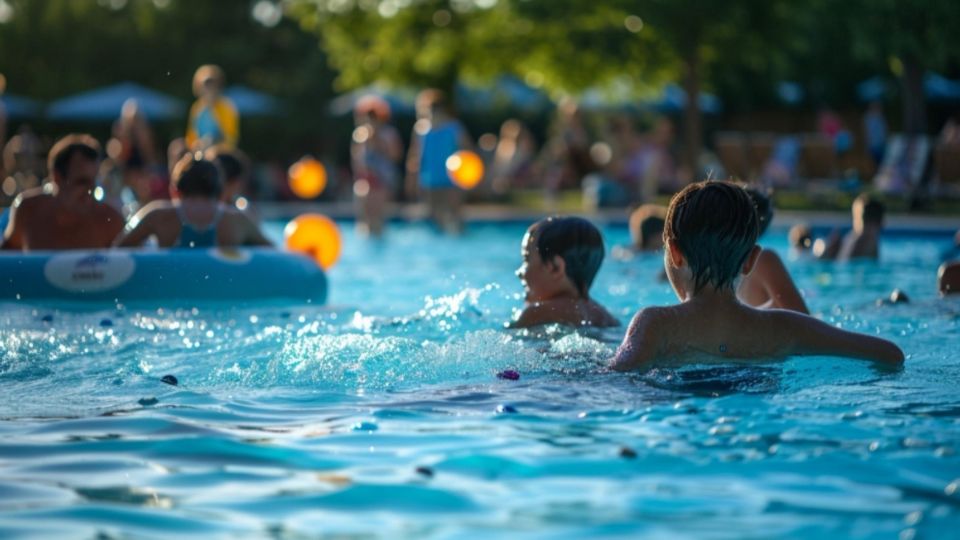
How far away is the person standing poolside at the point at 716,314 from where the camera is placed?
4.50 m

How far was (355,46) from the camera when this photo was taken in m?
26.2

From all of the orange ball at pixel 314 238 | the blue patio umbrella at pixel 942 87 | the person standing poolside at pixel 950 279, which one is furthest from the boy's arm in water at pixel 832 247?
the blue patio umbrella at pixel 942 87

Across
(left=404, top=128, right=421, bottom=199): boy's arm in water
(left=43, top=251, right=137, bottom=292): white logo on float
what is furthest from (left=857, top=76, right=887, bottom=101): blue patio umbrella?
(left=43, top=251, right=137, bottom=292): white logo on float

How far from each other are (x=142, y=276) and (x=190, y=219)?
596 millimetres

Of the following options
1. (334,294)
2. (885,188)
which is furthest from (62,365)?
(885,188)

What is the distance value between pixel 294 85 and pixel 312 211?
11927 millimetres

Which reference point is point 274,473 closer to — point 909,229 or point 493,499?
point 493,499

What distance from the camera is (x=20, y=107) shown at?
1222 inches

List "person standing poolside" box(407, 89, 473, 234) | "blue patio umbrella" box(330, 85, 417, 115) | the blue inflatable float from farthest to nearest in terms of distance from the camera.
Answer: "blue patio umbrella" box(330, 85, 417, 115), "person standing poolside" box(407, 89, 473, 234), the blue inflatable float

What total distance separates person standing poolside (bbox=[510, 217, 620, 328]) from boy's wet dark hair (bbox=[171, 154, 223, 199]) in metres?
2.94

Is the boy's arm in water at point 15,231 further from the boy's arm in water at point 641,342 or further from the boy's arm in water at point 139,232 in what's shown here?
the boy's arm in water at point 641,342

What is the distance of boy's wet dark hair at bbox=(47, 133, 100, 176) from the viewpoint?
26.9ft

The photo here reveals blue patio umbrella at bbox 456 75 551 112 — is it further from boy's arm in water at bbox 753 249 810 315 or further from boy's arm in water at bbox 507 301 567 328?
boy's arm in water at bbox 507 301 567 328

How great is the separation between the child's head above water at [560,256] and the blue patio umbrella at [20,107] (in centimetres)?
2645
